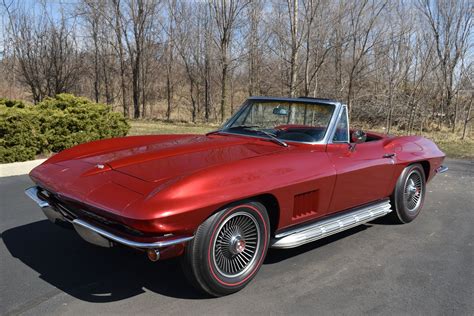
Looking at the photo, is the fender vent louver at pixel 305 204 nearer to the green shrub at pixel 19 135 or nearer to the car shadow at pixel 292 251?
the car shadow at pixel 292 251

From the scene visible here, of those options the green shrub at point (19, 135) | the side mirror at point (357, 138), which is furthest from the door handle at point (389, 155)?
the green shrub at point (19, 135)

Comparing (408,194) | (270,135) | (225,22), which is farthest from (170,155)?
(225,22)

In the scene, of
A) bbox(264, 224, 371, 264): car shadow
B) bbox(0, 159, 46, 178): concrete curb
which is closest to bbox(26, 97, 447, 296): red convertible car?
bbox(264, 224, 371, 264): car shadow

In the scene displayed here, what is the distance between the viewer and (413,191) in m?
5.01

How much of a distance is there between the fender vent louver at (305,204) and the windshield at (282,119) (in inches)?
28.4

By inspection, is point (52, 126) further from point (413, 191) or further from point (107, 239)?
point (413, 191)

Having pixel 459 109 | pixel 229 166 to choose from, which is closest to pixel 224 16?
pixel 459 109

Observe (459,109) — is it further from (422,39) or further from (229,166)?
(229,166)

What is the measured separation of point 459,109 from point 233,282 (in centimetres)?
1650

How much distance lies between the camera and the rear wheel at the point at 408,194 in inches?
186

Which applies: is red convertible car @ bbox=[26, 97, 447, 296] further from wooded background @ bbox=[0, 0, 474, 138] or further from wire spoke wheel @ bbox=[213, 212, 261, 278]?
wooded background @ bbox=[0, 0, 474, 138]

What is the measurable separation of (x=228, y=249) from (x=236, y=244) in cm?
7

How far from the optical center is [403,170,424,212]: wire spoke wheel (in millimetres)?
4898

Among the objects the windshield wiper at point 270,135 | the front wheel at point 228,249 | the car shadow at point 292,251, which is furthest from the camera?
the windshield wiper at point 270,135
